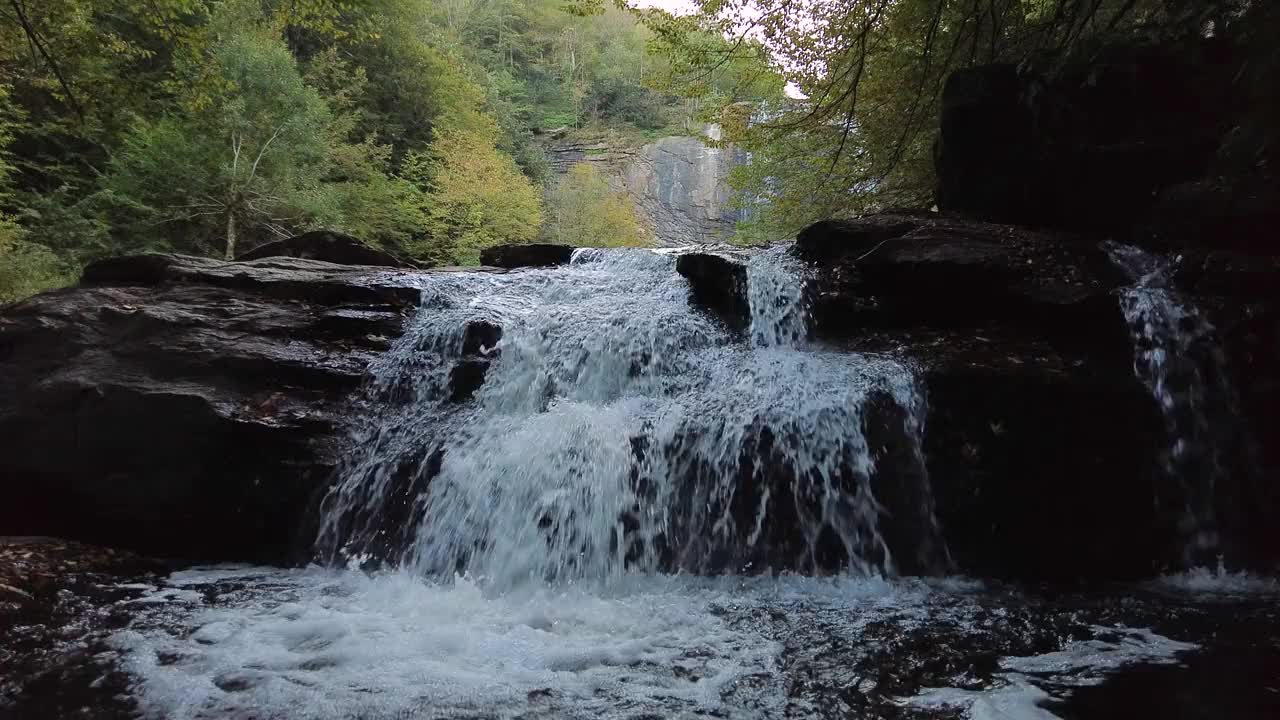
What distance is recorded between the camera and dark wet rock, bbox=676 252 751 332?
6742mm

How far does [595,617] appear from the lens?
11.4 ft

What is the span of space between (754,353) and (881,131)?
16.7ft

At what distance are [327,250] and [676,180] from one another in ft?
79.6

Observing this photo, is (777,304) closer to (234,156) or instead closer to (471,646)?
(471,646)

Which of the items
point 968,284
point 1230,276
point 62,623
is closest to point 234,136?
point 62,623

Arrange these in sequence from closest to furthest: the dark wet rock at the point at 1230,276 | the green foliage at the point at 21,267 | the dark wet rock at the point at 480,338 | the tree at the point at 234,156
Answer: the dark wet rock at the point at 1230,276, the dark wet rock at the point at 480,338, the green foliage at the point at 21,267, the tree at the point at 234,156

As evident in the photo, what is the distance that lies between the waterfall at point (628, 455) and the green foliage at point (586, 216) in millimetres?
16610

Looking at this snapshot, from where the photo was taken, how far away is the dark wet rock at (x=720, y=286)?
6742 mm

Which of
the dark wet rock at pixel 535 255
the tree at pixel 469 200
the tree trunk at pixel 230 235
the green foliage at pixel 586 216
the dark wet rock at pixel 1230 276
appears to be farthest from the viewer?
Result: the green foliage at pixel 586 216

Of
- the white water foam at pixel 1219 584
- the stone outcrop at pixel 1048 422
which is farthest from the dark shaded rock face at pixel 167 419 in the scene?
the white water foam at pixel 1219 584

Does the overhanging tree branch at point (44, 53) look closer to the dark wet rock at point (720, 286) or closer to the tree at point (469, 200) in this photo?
the dark wet rock at point (720, 286)

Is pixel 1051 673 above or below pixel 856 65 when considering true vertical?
below

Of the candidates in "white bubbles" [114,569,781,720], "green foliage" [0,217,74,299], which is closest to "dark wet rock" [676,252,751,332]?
"white bubbles" [114,569,781,720]

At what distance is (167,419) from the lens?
5277 mm
